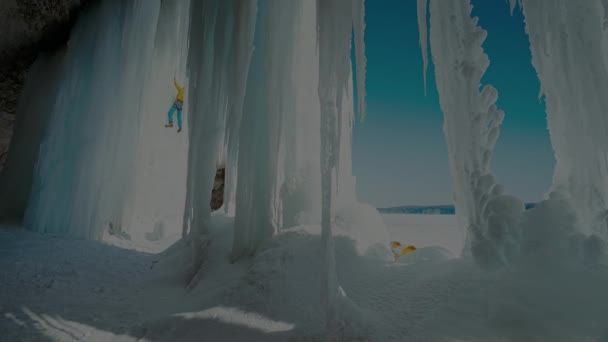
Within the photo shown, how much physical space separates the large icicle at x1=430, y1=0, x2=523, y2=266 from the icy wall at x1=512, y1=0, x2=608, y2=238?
30cm

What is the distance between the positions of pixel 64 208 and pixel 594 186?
626 cm

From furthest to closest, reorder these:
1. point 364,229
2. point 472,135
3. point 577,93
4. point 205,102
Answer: point 205,102 < point 364,229 < point 472,135 < point 577,93

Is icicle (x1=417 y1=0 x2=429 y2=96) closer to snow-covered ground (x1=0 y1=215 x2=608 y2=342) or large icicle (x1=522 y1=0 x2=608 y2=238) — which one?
large icicle (x1=522 y1=0 x2=608 y2=238)

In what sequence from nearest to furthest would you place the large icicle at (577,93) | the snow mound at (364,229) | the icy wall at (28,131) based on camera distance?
the large icicle at (577,93)
the snow mound at (364,229)
the icy wall at (28,131)

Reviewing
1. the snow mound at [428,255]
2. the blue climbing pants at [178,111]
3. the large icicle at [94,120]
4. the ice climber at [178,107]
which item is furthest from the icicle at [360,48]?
the blue climbing pants at [178,111]

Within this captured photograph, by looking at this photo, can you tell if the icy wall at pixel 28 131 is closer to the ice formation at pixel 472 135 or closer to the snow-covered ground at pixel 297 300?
the snow-covered ground at pixel 297 300

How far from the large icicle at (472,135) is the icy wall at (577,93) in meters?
0.30

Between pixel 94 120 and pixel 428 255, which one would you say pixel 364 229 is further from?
pixel 94 120

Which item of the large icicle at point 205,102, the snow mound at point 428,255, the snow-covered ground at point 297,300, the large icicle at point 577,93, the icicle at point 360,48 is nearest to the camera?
the snow-covered ground at point 297,300

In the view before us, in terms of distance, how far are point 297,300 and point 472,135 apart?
1.43 m

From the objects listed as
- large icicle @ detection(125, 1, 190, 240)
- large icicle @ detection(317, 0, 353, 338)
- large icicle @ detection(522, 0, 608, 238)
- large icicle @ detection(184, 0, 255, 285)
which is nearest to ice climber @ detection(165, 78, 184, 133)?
large icicle @ detection(125, 1, 190, 240)

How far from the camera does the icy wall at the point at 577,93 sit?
1580 mm

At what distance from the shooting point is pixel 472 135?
5.83 ft

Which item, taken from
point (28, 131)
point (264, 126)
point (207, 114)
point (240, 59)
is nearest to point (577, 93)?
point (264, 126)
